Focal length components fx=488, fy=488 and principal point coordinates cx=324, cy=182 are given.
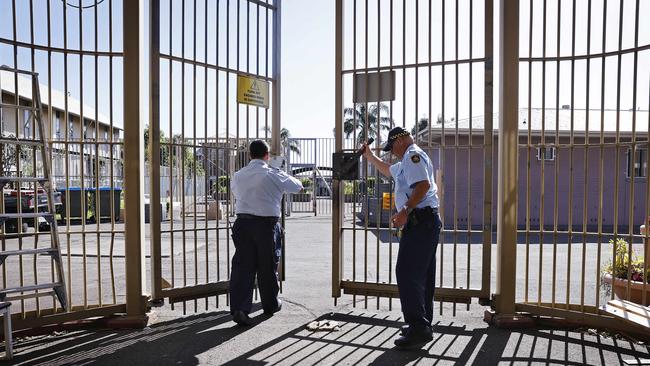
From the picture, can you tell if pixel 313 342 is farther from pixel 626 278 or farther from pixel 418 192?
pixel 626 278

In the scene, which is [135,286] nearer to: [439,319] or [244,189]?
[244,189]

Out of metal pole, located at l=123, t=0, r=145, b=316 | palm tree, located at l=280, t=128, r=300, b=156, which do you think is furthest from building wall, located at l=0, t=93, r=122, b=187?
palm tree, located at l=280, t=128, r=300, b=156

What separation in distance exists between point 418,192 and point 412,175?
0.16m

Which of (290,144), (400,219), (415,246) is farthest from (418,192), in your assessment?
(290,144)

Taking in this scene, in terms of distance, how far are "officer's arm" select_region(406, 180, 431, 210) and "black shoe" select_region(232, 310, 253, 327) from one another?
209 centimetres

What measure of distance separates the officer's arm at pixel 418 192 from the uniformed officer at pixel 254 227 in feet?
5.13

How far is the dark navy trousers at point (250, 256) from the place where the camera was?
5.12 meters

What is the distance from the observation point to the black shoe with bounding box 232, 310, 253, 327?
500cm

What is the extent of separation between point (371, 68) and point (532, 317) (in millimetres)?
3224

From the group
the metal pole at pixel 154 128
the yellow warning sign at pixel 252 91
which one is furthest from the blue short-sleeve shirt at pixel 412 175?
the metal pole at pixel 154 128

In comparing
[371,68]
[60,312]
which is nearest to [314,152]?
[371,68]

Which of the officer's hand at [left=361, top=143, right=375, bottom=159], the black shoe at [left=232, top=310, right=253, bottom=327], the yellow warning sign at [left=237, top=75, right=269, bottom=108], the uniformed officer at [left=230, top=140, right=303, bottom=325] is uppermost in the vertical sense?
the yellow warning sign at [left=237, top=75, right=269, bottom=108]

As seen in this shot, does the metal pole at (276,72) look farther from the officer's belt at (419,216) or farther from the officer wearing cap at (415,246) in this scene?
the officer's belt at (419,216)

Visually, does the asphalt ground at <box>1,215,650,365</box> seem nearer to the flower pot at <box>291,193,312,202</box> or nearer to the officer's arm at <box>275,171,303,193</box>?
the officer's arm at <box>275,171,303,193</box>
